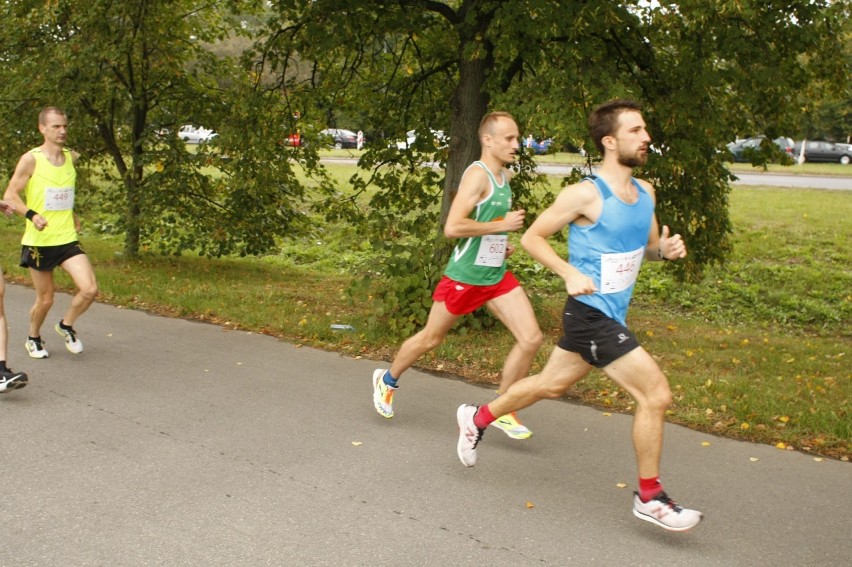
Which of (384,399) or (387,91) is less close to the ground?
(387,91)

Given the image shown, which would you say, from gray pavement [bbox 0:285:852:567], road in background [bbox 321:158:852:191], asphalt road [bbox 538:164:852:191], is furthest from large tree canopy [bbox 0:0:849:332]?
asphalt road [bbox 538:164:852:191]

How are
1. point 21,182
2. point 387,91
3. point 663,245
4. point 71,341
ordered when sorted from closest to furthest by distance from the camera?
point 663,245 < point 21,182 < point 71,341 < point 387,91

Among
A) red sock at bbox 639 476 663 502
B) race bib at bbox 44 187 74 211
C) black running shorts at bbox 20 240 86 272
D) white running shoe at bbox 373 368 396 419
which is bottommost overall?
white running shoe at bbox 373 368 396 419

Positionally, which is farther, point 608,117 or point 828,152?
point 828,152

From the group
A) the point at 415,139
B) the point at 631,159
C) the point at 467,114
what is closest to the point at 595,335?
the point at 631,159

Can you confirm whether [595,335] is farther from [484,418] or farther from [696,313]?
[696,313]

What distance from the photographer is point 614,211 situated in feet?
14.8

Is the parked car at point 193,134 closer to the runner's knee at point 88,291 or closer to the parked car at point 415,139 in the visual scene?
the parked car at point 415,139

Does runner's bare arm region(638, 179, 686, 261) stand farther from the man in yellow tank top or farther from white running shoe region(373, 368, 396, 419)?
the man in yellow tank top

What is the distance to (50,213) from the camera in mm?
7355

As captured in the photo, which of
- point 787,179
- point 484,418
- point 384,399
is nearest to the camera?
point 484,418

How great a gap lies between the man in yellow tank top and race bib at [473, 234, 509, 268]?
10.9 feet

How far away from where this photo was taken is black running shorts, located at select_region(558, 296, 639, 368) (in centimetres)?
446

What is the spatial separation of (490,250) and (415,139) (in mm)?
5763
